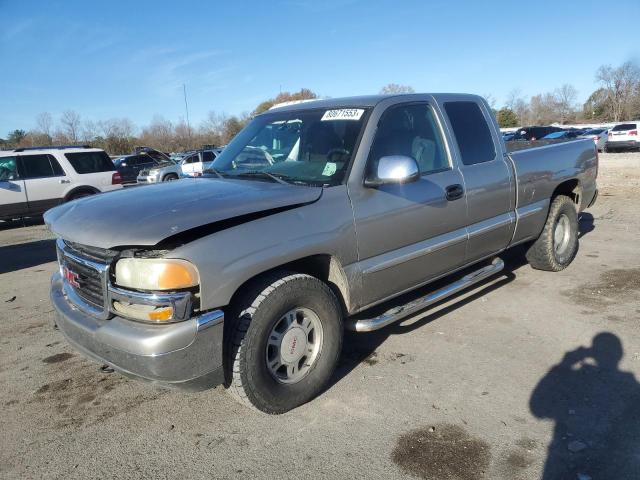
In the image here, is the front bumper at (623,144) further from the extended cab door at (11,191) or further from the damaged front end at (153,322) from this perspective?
the damaged front end at (153,322)

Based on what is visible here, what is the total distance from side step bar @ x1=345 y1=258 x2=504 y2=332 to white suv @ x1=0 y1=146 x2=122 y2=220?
9.60m

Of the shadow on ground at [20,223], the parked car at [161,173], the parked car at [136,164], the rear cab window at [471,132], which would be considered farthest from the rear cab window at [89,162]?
the rear cab window at [471,132]

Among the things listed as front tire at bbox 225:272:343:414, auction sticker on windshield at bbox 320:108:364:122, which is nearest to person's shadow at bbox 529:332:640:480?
front tire at bbox 225:272:343:414

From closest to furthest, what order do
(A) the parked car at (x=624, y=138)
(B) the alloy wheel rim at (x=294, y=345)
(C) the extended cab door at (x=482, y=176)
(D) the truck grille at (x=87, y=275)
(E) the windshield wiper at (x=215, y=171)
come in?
(D) the truck grille at (x=87, y=275) < (B) the alloy wheel rim at (x=294, y=345) < (E) the windshield wiper at (x=215, y=171) < (C) the extended cab door at (x=482, y=176) < (A) the parked car at (x=624, y=138)

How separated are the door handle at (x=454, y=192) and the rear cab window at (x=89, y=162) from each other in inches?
429

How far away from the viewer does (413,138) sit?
12.8ft

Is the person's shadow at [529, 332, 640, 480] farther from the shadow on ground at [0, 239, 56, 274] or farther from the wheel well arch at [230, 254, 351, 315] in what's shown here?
the shadow on ground at [0, 239, 56, 274]

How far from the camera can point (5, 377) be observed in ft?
12.1

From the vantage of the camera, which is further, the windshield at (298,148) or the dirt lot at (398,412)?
the windshield at (298,148)

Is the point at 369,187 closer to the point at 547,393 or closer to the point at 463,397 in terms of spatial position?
the point at 463,397

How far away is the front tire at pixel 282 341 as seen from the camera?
109 inches

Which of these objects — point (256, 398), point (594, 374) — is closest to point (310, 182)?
point (256, 398)

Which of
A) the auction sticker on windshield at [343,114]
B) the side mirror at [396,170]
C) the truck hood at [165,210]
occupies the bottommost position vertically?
the truck hood at [165,210]

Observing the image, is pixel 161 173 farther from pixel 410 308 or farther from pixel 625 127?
pixel 625 127
